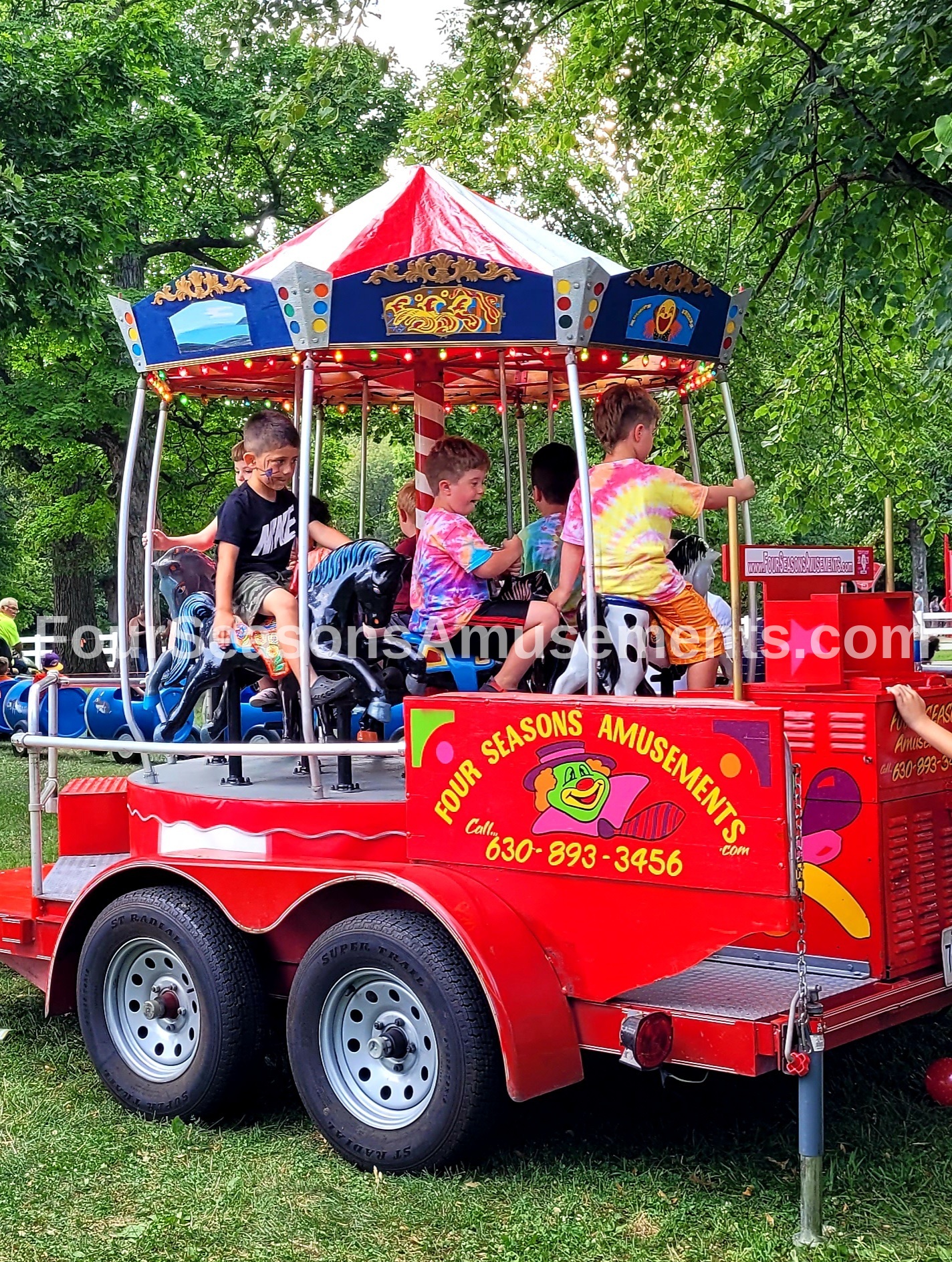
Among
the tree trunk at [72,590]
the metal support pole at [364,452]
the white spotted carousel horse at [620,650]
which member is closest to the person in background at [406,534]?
the metal support pole at [364,452]

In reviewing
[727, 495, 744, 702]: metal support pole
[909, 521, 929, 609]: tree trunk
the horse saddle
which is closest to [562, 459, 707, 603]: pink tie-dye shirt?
[727, 495, 744, 702]: metal support pole

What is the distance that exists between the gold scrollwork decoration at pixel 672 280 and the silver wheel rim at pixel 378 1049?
111 inches

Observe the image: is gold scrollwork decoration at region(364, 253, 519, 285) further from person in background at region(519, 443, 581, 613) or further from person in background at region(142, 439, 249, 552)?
person in background at region(519, 443, 581, 613)

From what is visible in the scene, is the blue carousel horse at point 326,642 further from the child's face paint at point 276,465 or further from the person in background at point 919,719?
the person in background at point 919,719

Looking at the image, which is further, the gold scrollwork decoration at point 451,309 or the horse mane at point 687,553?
the horse mane at point 687,553

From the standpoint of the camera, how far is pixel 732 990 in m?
4.43

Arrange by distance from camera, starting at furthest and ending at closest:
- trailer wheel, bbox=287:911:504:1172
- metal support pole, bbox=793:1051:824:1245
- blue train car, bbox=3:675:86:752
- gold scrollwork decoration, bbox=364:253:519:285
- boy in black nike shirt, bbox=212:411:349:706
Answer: blue train car, bbox=3:675:86:752
boy in black nike shirt, bbox=212:411:349:706
gold scrollwork decoration, bbox=364:253:519:285
trailer wheel, bbox=287:911:504:1172
metal support pole, bbox=793:1051:824:1245

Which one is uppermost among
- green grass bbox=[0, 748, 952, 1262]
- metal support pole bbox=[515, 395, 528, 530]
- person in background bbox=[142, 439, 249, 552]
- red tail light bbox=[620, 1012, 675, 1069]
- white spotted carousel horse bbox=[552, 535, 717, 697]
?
metal support pole bbox=[515, 395, 528, 530]

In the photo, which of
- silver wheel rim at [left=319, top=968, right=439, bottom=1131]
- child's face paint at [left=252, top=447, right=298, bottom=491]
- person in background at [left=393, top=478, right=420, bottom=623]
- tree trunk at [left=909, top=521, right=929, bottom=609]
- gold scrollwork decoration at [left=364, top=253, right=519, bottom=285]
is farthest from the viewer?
tree trunk at [left=909, top=521, right=929, bottom=609]

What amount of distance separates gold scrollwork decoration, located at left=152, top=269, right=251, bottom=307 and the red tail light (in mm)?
3119

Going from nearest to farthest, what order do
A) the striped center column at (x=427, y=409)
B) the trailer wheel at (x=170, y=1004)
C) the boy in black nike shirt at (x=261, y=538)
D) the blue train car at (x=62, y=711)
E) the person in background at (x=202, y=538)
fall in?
the trailer wheel at (x=170, y=1004) < the boy in black nike shirt at (x=261, y=538) < the person in background at (x=202, y=538) < the striped center column at (x=427, y=409) < the blue train car at (x=62, y=711)

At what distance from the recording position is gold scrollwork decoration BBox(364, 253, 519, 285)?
17.5ft

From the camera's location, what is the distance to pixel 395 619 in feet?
23.2

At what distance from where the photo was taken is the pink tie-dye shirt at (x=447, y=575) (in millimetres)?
6117
